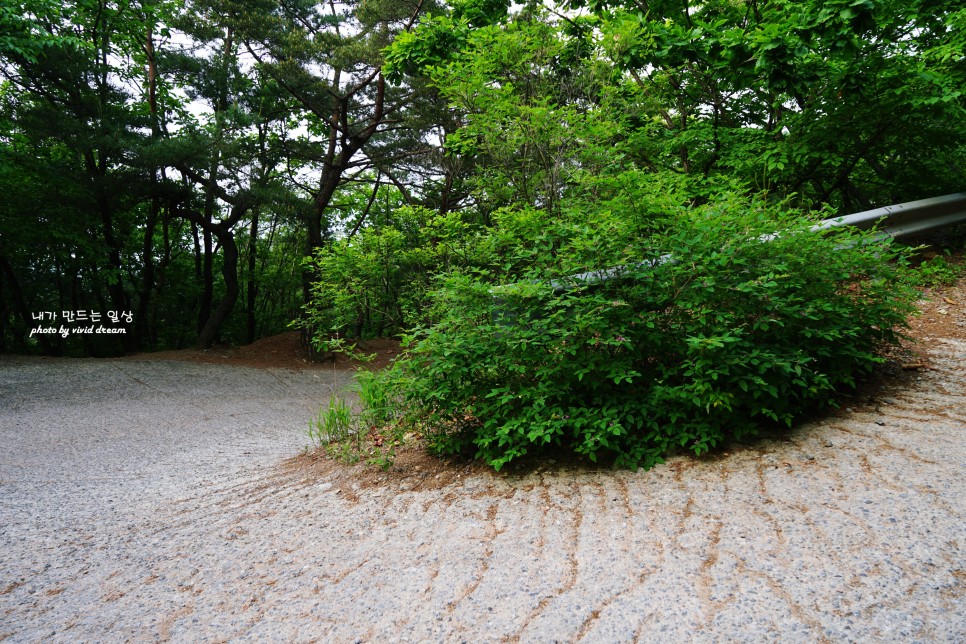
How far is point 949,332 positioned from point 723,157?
9.26 feet

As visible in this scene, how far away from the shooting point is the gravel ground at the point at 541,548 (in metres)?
1.50

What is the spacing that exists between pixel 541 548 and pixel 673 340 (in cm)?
134

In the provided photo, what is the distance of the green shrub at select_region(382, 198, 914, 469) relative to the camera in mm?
2459

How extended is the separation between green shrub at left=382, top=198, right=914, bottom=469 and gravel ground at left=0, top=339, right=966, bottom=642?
0.22 meters

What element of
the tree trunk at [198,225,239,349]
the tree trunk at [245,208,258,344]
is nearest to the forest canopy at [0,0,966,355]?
the tree trunk at [198,225,239,349]

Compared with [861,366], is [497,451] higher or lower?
lower

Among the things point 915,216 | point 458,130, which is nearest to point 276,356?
point 458,130

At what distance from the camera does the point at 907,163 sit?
233 inches

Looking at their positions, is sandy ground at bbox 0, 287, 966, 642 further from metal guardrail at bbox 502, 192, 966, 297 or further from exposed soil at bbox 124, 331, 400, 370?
exposed soil at bbox 124, 331, 400, 370

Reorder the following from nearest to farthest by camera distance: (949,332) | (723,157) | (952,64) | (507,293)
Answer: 1. (507,293)
2. (949,332)
3. (952,64)
4. (723,157)

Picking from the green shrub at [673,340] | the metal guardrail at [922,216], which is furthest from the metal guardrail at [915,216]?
the green shrub at [673,340]

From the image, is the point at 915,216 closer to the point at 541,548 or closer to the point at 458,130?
the point at 458,130

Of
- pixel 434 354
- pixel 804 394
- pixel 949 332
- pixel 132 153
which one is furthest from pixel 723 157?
pixel 132 153

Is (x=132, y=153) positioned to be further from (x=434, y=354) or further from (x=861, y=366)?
(x=861, y=366)
